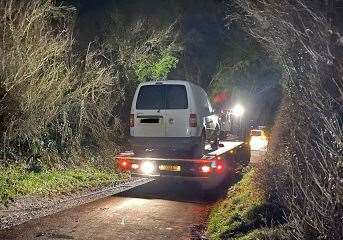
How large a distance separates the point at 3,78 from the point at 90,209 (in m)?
4.14

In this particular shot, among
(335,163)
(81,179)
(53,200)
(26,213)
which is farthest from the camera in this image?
(81,179)

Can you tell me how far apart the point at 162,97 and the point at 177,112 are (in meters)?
0.62

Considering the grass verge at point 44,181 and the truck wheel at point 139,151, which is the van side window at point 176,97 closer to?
the truck wheel at point 139,151

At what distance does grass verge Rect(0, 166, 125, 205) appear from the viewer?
34.8 feet

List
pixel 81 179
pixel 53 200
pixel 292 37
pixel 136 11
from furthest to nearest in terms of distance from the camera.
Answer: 1. pixel 136 11
2. pixel 81 179
3. pixel 53 200
4. pixel 292 37

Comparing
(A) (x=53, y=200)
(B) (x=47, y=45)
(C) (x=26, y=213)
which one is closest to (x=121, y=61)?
(B) (x=47, y=45)

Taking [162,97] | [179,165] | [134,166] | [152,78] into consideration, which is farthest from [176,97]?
[152,78]

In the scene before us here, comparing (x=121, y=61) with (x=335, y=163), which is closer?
(x=335, y=163)

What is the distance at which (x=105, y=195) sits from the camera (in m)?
11.5

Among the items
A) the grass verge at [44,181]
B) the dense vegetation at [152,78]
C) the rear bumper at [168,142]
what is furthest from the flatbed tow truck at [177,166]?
the grass verge at [44,181]

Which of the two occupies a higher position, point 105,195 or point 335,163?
point 335,163

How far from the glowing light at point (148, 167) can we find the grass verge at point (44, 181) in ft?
7.01

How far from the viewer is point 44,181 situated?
11.7 metres

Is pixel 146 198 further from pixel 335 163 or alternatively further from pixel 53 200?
pixel 335 163
